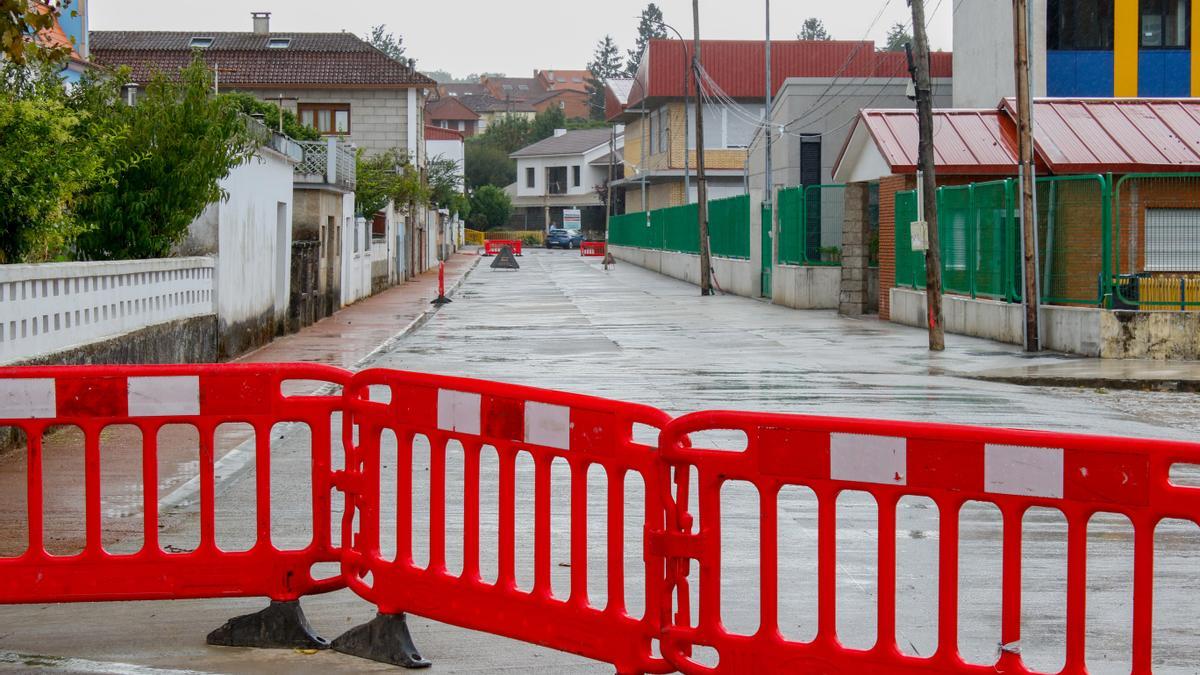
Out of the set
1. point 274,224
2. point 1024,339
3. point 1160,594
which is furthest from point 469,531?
point 274,224

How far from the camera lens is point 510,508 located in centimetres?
608

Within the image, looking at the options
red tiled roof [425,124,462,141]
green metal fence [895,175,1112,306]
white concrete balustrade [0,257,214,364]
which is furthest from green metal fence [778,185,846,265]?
red tiled roof [425,124,462,141]

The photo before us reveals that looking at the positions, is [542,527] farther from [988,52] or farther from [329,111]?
[329,111]

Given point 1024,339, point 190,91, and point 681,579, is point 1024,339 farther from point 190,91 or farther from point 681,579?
point 681,579

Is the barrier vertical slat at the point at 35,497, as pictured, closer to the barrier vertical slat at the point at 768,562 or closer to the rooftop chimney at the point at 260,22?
the barrier vertical slat at the point at 768,562

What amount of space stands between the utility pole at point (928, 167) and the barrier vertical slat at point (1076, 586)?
1857 cm

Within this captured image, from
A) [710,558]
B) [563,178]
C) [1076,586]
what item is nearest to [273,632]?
[710,558]

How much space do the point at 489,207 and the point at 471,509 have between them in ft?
380

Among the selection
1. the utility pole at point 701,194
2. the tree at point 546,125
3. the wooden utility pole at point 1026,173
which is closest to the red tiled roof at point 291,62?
the utility pole at point 701,194

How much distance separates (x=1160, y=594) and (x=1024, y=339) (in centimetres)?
1604

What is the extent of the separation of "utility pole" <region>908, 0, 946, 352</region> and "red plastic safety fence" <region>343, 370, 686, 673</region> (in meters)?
16.9

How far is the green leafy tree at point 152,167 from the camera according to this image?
1792 centimetres

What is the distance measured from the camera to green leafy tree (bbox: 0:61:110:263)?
525 inches

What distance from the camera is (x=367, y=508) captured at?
6.59m
